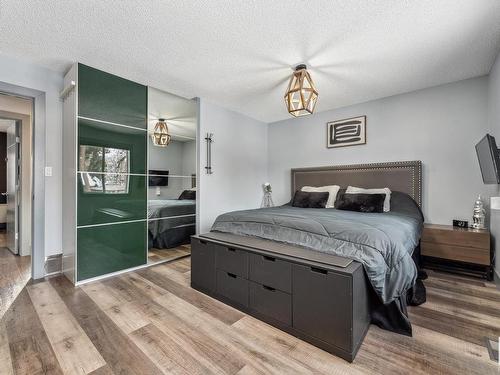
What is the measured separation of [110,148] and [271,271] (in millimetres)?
2460

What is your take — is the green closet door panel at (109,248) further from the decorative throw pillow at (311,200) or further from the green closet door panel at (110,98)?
the decorative throw pillow at (311,200)

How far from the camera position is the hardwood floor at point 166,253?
342 cm

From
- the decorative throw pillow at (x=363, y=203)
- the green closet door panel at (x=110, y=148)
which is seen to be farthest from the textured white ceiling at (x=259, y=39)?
the decorative throw pillow at (x=363, y=203)

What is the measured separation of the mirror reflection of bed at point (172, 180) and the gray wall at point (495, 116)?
3.81m

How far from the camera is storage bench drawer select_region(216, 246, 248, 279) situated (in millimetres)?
2121

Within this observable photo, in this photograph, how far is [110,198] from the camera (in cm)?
293

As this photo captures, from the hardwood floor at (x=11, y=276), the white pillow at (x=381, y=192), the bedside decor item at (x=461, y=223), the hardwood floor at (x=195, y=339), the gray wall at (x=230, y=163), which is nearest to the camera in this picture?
the hardwood floor at (x=195, y=339)

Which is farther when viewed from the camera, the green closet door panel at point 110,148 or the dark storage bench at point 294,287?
the green closet door panel at point 110,148

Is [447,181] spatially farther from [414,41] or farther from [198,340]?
[198,340]

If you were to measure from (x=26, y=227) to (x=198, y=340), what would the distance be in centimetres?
373

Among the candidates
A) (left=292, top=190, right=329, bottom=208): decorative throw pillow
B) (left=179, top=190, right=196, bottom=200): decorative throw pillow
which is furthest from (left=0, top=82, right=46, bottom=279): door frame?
(left=292, top=190, right=329, bottom=208): decorative throw pillow

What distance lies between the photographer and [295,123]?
4887mm

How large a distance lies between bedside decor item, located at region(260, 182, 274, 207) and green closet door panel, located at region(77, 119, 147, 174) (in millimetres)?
2652

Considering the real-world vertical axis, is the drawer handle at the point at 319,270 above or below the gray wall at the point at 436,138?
below
